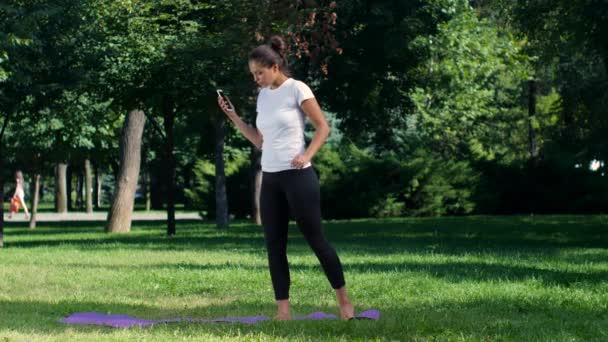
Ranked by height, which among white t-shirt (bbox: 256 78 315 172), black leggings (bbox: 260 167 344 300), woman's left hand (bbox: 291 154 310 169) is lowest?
black leggings (bbox: 260 167 344 300)

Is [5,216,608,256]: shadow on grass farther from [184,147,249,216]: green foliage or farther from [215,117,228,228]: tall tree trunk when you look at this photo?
[184,147,249,216]: green foliage

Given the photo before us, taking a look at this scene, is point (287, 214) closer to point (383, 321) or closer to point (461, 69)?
point (383, 321)

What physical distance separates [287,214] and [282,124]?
0.69 m

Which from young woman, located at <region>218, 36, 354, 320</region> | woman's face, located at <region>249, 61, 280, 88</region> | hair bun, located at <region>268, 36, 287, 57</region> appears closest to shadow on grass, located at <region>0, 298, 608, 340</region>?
young woman, located at <region>218, 36, 354, 320</region>

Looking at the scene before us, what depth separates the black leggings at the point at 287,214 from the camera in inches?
320

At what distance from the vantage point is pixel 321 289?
11.3 meters

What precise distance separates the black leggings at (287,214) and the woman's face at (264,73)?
0.67 metres

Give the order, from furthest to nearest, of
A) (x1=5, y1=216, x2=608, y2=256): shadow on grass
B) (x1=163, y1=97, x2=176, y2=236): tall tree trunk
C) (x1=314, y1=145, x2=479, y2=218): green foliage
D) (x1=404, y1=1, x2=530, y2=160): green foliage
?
(x1=314, y1=145, x2=479, y2=218): green foliage
(x1=404, y1=1, x2=530, y2=160): green foliage
(x1=163, y1=97, x2=176, y2=236): tall tree trunk
(x1=5, y1=216, x2=608, y2=256): shadow on grass

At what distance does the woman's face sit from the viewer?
26.9ft

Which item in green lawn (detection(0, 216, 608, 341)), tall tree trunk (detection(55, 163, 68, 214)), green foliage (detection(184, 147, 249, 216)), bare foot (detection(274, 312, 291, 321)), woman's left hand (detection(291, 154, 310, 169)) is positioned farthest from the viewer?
tall tree trunk (detection(55, 163, 68, 214))

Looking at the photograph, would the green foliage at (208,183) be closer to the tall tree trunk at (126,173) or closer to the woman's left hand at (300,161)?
the tall tree trunk at (126,173)

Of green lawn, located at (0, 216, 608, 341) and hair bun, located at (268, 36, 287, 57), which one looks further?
hair bun, located at (268, 36, 287, 57)

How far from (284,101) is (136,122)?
2152 cm

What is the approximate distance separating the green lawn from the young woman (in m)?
0.64
